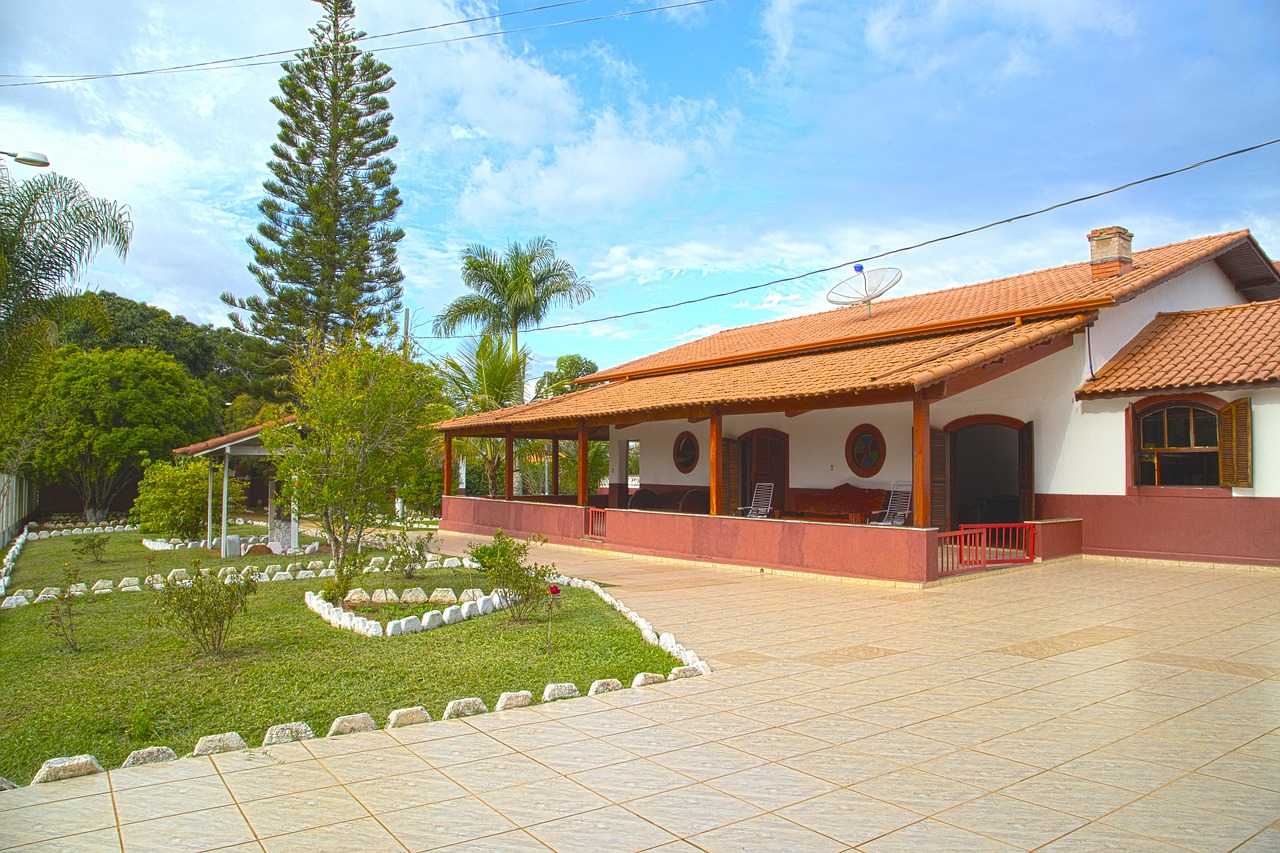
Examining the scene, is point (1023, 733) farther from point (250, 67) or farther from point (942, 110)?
point (250, 67)

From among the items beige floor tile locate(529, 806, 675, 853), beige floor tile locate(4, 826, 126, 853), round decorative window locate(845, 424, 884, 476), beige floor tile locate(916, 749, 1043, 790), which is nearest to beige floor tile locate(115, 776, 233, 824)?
beige floor tile locate(4, 826, 126, 853)

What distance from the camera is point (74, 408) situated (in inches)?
966

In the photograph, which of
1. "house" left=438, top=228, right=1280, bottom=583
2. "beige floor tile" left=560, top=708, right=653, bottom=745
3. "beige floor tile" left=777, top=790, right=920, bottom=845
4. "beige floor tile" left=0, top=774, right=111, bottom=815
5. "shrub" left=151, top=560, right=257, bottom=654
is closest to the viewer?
"beige floor tile" left=777, top=790, right=920, bottom=845

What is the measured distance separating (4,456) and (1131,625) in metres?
19.5

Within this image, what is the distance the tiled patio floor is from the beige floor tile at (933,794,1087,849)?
0.04 feet

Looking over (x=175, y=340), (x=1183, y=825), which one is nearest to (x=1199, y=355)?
(x=1183, y=825)

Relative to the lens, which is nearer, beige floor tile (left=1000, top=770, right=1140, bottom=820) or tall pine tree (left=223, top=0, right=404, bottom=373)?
beige floor tile (left=1000, top=770, right=1140, bottom=820)

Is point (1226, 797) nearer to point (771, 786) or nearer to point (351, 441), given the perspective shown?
point (771, 786)

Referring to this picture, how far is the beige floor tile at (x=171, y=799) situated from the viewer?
3.67 m

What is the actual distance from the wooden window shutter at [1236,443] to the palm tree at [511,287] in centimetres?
1802

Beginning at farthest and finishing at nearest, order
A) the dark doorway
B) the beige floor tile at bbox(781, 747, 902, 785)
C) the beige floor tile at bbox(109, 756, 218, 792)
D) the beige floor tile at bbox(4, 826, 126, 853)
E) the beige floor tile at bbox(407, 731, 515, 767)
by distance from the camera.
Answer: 1. the dark doorway
2. the beige floor tile at bbox(407, 731, 515, 767)
3. the beige floor tile at bbox(781, 747, 902, 785)
4. the beige floor tile at bbox(109, 756, 218, 792)
5. the beige floor tile at bbox(4, 826, 126, 853)

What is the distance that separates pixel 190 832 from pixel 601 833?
64.5 inches

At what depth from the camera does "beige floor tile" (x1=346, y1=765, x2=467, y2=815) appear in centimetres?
379

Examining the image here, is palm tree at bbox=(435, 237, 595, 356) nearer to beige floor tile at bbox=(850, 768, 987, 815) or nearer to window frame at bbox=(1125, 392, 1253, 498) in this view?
window frame at bbox=(1125, 392, 1253, 498)
